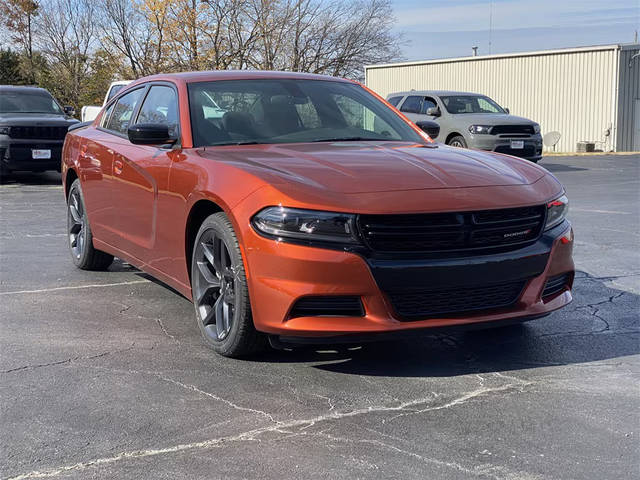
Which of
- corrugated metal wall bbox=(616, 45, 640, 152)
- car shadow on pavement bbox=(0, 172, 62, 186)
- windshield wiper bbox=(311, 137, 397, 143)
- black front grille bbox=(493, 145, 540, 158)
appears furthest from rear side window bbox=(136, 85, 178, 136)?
corrugated metal wall bbox=(616, 45, 640, 152)

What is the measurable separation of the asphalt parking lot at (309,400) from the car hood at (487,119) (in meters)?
13.0

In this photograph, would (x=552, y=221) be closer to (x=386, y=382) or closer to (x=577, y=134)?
(x=386, y=382)

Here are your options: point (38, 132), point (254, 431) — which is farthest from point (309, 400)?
point (38, 132)

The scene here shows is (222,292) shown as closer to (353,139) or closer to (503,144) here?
(353,139)

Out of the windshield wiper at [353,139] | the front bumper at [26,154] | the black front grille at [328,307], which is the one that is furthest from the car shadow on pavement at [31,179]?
the black front grille at [328,307]

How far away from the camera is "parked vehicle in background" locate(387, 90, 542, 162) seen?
18.6 m

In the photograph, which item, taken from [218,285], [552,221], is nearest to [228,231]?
[218,285]

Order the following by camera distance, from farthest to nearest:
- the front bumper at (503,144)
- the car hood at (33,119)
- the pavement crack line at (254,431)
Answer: the front bumper at (503,144) < the car hood at (33,119) < the pavement crack line at (254,431)

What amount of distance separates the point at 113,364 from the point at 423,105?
648 inches

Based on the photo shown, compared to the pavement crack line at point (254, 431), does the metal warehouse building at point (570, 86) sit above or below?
above

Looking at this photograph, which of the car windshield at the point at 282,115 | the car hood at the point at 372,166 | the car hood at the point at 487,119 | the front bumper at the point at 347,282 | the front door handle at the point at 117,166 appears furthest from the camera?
the car hood at the point at 487,119

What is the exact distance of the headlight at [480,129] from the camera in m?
18.6

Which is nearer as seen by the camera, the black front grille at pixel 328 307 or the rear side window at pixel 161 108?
the black front grille at pixel 328 307

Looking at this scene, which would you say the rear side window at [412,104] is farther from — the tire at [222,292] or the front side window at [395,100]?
the tire at [222,292]
